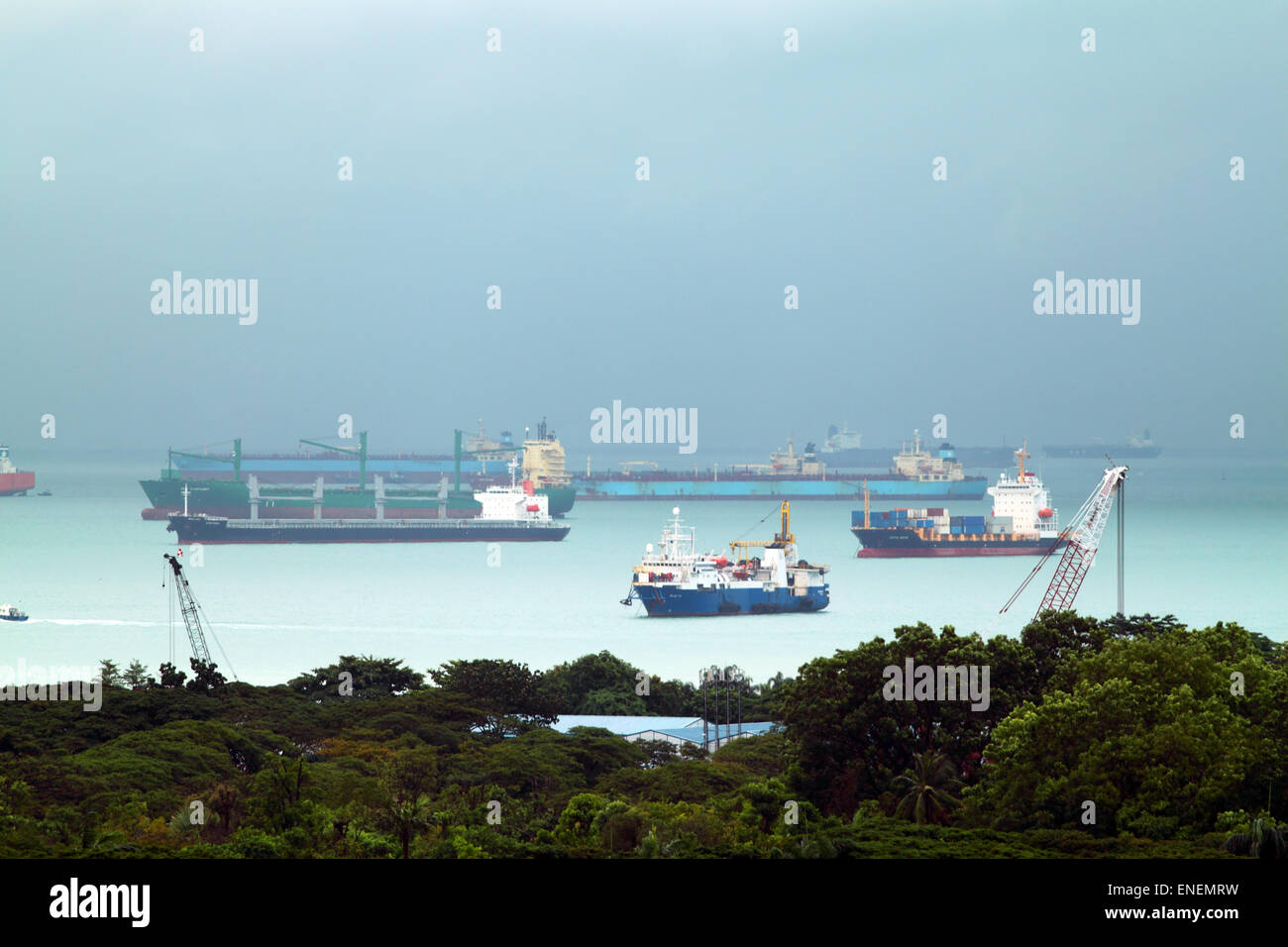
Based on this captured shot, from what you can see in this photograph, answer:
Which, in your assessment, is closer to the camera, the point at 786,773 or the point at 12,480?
the point at 786,773

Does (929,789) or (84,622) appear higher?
(84,622)

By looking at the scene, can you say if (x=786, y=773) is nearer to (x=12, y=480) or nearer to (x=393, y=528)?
→ (x=393, y=528)

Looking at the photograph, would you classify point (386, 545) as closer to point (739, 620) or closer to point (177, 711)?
point (739, 620)

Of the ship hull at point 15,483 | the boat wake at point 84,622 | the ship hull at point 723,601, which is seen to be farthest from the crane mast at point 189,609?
the ship hull at point 15,483

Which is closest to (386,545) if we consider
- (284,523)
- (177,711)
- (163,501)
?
(284,523)

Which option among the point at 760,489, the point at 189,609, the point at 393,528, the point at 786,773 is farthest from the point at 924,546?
the point at 786,773

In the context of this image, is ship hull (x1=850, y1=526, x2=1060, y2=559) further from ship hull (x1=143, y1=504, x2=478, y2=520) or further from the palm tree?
the palm tree
